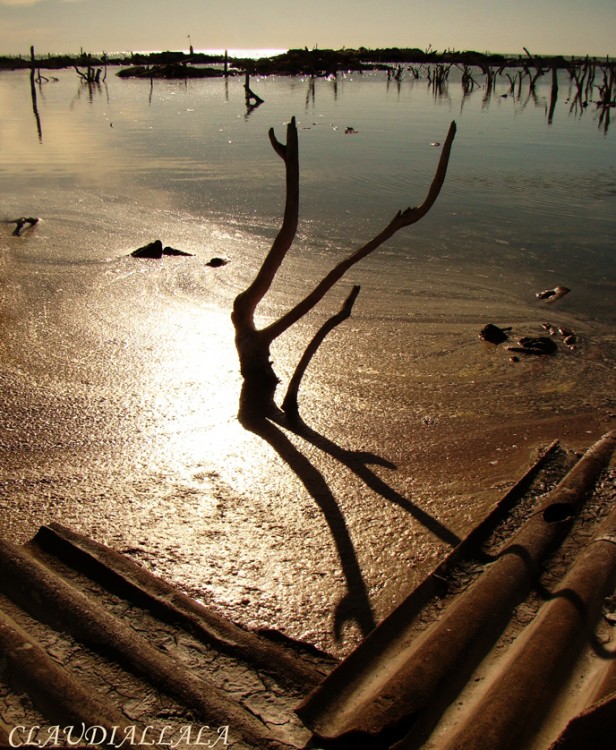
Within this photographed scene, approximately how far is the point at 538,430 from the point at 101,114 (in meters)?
25.0

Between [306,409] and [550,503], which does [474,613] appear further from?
[306,409]

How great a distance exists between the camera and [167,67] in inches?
2100

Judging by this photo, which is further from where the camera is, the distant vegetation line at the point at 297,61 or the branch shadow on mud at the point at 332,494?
the distant vegetation line at the point at 297,61

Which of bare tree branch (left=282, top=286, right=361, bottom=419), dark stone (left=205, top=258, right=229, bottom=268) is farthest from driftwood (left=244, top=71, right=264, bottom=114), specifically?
bare tree branch (left=282, top=286, right=361, bottom=419)

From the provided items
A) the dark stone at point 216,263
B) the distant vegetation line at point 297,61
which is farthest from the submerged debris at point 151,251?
the distant vegetation line at point 297,61

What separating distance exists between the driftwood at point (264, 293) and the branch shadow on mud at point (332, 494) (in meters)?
0.24

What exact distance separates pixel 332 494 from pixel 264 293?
1724 millimetres

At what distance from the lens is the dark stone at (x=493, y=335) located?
6.26 meters

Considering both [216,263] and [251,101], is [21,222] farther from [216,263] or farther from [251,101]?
[251,101]

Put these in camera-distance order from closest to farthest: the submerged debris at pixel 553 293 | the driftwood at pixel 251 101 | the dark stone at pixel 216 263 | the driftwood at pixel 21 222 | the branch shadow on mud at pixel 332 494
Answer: the branch shadow on mud at pixel 332 494, the submerged debris at pixel 553 293, the dark stone at pixel 216 263, the driftwood at pixel 21 222, the driftwood at pixel 251 101

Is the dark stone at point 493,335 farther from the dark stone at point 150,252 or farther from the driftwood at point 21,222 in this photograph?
the driftwood at point 21,222

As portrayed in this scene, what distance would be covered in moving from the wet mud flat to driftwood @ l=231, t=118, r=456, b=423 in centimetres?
232

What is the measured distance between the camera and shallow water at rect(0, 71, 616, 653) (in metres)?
3.43

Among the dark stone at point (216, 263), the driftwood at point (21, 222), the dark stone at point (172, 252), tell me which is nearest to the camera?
the dark stone at point (216, 263)
